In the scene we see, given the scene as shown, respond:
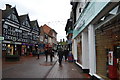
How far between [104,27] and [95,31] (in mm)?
1262

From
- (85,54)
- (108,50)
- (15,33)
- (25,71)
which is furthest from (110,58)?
(15,33)

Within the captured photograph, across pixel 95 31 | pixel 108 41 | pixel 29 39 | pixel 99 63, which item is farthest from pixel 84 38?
pixel 29 39

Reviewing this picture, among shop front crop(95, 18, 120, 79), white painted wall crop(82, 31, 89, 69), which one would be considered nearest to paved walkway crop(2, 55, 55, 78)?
white painted wall crop(82, 31, 89, 69)

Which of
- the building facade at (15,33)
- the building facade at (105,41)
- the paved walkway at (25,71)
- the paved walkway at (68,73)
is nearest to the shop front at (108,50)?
the building facade at (105,41)

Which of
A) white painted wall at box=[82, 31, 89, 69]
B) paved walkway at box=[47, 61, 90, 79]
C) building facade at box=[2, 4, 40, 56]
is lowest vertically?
paved walkway at box=[47, 61, 90, 79]

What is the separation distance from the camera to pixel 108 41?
6309 millimetres

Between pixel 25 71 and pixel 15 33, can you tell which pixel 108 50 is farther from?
pixel 15 33

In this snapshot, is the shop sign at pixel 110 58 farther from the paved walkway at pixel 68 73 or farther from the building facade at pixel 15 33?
the building facade at pixel 15 33

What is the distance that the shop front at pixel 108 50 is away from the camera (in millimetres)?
5547

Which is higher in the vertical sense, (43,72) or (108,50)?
(108,50)

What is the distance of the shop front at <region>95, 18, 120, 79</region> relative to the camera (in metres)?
5.55

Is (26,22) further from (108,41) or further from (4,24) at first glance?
(108,41)

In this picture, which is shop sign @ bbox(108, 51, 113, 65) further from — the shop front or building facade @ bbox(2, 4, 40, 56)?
building facade @ bbox(2, 4, 40, 56)

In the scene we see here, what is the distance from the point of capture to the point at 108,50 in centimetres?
635
